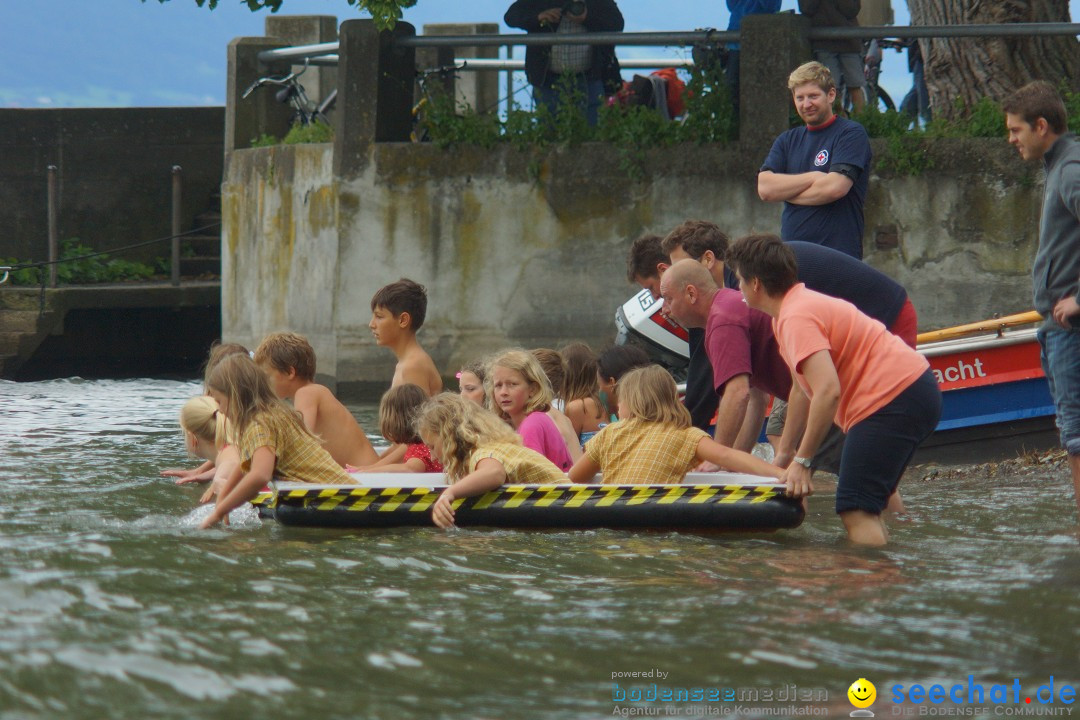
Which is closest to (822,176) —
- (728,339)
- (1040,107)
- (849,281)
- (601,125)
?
(849,281)

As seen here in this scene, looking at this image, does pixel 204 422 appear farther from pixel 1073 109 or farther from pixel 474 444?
pixel 1073 109

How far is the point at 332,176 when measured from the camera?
1307 cm

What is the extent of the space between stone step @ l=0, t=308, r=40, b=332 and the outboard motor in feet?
33.0

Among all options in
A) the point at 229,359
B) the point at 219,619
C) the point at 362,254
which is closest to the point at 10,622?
the point at 219,619

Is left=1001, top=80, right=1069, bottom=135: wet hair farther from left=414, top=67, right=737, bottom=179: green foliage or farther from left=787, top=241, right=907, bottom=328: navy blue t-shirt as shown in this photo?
left=414, top=67, right=737, bottom=179: green foliage

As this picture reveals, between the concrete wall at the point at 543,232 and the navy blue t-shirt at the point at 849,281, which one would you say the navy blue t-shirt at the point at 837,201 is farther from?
the concrete wall at the point at 543,232

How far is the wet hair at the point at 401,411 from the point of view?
831 cm

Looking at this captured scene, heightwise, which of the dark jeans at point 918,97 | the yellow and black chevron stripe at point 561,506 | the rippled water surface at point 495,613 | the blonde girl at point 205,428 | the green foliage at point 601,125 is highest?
the dark jeans at point 918,97

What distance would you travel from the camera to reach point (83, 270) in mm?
19188

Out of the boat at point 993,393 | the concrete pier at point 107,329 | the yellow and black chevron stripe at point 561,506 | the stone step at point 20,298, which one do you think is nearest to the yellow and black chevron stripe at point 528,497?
the yellow and black chevron stripe at point 561,506

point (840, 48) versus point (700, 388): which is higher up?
point (840, 48)

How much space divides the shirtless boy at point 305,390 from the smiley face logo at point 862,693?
14.8ft

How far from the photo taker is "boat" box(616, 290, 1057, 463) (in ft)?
30.7

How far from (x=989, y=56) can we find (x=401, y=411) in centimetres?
640
